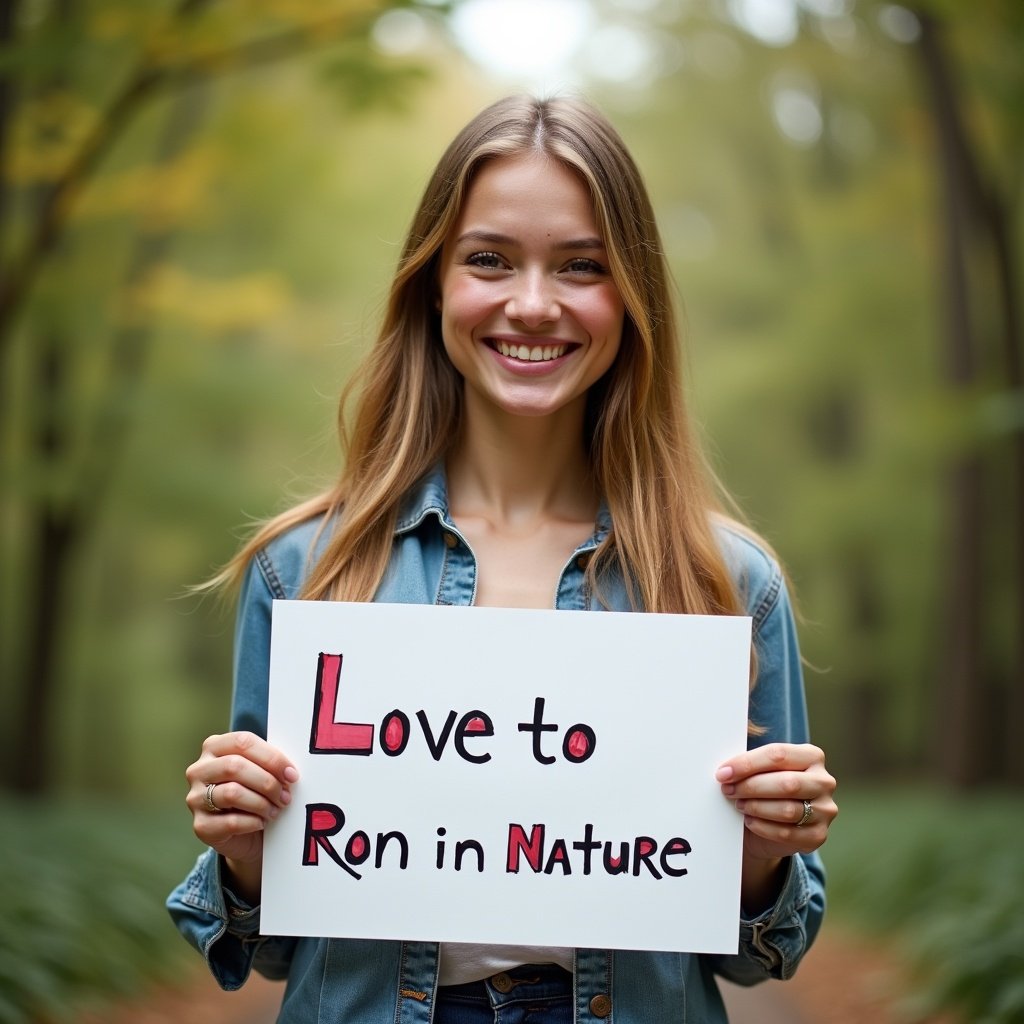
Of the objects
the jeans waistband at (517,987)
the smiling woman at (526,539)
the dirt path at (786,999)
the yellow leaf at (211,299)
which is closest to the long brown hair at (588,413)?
the smiling woman at (526,539)

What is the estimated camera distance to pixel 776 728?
7.41 feet

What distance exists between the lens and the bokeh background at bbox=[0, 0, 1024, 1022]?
620 centimetres

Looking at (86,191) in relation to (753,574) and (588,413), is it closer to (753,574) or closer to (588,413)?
(588,413)

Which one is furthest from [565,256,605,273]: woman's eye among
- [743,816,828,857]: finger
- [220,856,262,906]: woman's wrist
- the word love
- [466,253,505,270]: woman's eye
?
[220,856,262,906]: woman's wrist

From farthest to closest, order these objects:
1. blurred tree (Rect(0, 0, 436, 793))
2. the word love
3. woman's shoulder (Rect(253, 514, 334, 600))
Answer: blurred tree (Rect(0, 0, 436, 793)) → woman's shoulder (Rect(253, 514, 334, 600)) → the word love

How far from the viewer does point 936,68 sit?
908cm

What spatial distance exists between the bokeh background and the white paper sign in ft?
2.60

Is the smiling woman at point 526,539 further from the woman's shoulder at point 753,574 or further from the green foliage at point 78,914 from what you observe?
the green foliage at point 78,914

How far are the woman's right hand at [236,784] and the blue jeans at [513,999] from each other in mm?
420

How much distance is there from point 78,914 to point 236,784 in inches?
188

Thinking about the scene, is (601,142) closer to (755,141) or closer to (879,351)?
(879,351)

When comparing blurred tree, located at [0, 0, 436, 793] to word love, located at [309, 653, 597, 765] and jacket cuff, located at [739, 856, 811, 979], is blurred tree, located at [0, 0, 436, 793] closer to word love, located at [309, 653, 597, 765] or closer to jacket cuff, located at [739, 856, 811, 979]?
word love, located at [309, 653, 597, 765]

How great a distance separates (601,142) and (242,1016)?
17.8 feet

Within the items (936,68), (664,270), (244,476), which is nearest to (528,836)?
(664,270)
